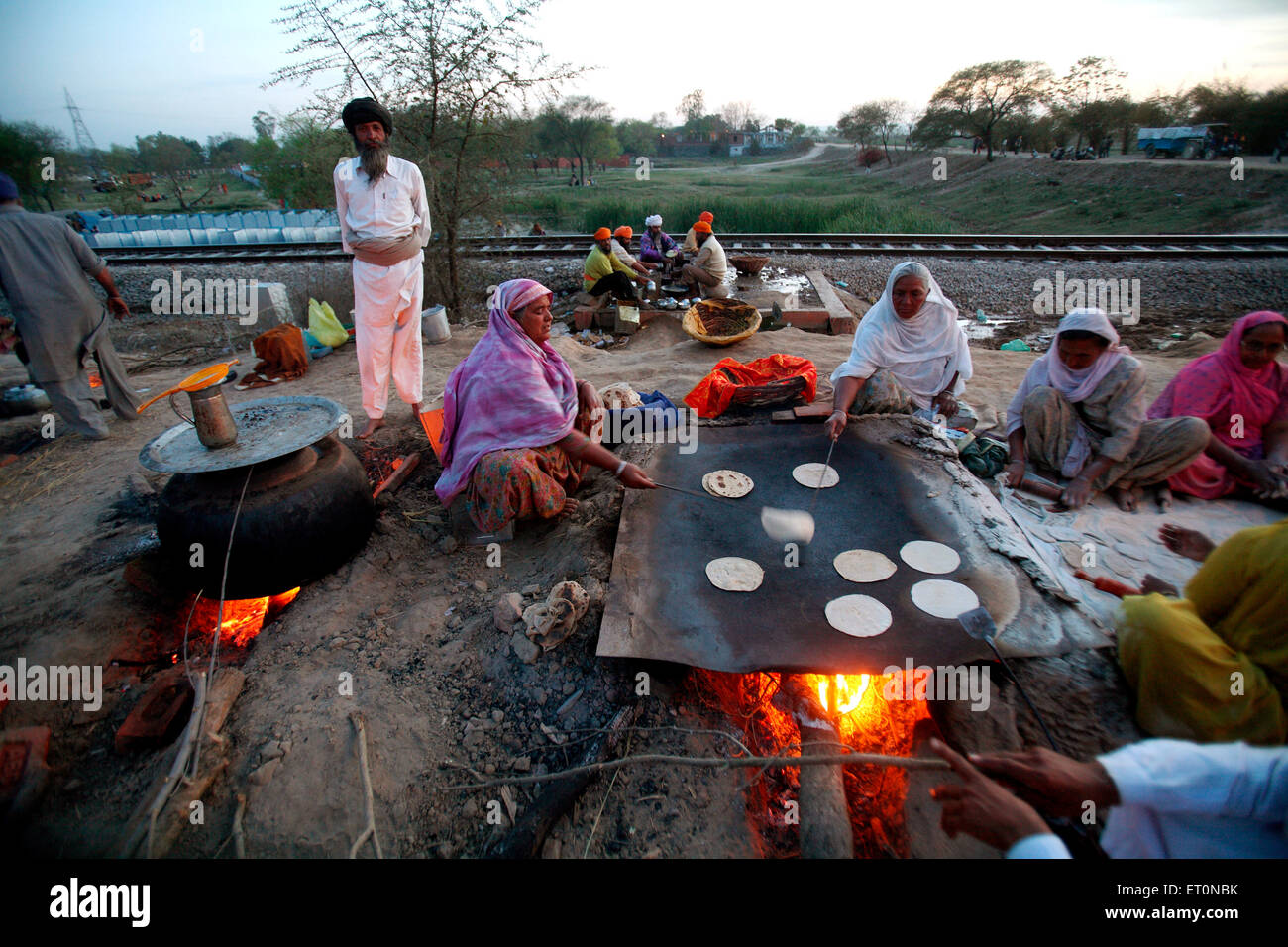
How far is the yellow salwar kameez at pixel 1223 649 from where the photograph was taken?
1735mm

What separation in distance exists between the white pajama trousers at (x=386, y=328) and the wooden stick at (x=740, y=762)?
3219mm

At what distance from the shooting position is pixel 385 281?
4180 millimetres

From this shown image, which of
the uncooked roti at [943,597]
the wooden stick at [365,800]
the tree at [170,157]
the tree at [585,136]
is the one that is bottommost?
the wooden stick at [365,800]

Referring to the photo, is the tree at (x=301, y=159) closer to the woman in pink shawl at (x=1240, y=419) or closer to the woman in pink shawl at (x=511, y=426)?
the woman in pink shawl at (x=511, y=426)

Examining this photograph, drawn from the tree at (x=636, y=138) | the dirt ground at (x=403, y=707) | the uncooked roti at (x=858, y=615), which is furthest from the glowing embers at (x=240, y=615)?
the tree at (x=636, y=138)

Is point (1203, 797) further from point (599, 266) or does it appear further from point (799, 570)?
point (599, 266)

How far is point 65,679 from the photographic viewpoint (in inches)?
97.9

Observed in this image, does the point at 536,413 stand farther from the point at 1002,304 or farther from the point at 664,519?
the point at 1002,304

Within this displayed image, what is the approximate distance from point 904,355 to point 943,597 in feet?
7.22

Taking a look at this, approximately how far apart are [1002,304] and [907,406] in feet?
17.7

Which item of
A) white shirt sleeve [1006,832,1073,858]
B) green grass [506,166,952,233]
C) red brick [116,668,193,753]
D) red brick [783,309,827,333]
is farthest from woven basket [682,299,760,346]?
green grass [506,166,952,233]

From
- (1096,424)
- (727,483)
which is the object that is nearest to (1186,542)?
(1096,424)

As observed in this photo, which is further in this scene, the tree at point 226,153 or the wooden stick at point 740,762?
the tree at point 226,153

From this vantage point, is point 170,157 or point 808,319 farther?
point 170,157
